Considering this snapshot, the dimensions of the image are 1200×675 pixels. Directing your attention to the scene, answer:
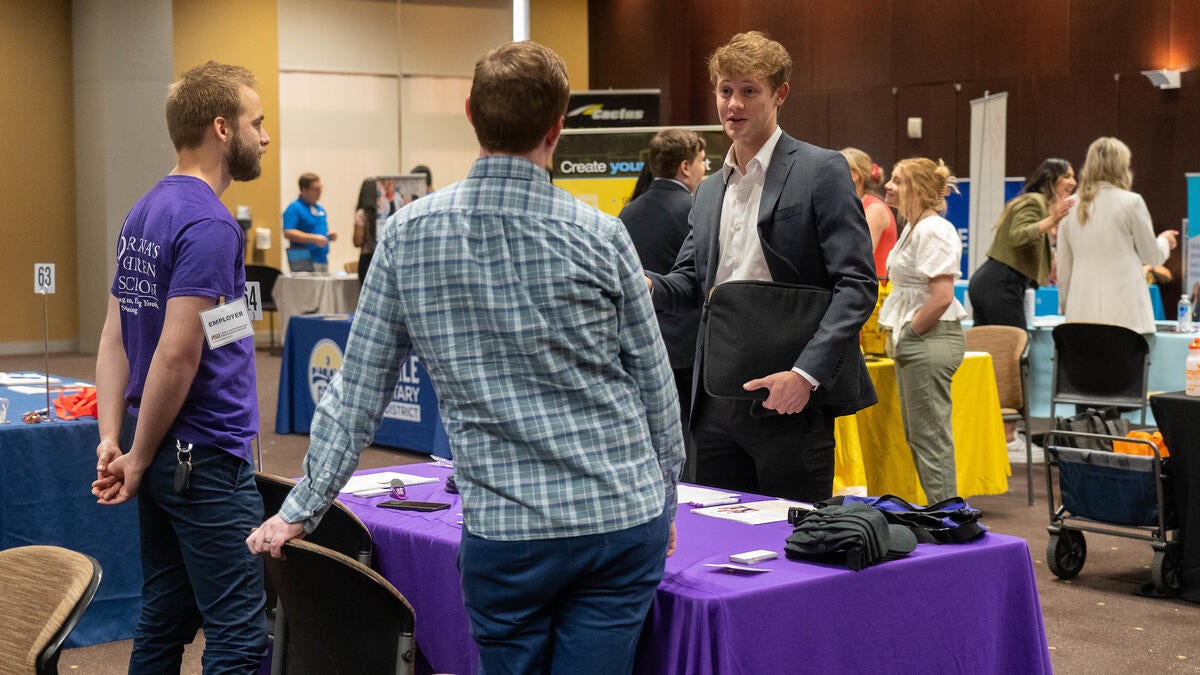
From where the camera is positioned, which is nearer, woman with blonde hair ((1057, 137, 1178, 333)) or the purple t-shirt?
the purple t-shirt

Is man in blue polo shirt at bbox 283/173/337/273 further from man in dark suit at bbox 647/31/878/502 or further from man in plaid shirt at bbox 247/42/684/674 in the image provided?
man in plaid shirt at bbox 247/42/684/674

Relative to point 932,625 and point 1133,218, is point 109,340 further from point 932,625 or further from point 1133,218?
point 1133,218

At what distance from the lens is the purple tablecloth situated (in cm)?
184

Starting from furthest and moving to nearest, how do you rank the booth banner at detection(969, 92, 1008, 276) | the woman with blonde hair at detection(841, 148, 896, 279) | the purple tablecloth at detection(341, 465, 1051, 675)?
the booth banner at detection(969, 92, 1008, 276) → the woman with blonde hair at detection(841, 148, 896, 279) → the purple tablecloth at detection(341, 465, 1051, 675)

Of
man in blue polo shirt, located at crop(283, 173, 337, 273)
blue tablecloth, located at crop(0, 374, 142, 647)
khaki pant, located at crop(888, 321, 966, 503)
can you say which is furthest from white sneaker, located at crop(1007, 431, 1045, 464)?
man in blue polo shirt, located at crop(283, 173, 337, 273)

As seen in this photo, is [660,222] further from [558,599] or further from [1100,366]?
[558,599]

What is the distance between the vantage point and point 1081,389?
6102 millimetres

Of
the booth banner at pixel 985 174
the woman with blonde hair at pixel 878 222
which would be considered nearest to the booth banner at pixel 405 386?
the woman with blonde hair at pixel 878 222

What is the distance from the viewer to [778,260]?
261 cm

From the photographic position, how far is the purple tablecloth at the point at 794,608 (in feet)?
6.02

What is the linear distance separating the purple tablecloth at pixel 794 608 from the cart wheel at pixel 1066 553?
248 cm

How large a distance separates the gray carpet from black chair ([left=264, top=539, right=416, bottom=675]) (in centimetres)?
97

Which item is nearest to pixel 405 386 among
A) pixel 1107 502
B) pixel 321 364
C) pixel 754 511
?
pixel 321 364

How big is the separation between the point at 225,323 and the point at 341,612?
2.46 feet
